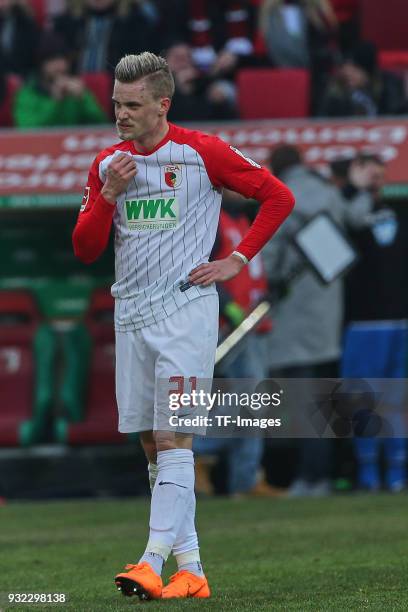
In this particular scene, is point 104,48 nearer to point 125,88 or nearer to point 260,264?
point 260,264

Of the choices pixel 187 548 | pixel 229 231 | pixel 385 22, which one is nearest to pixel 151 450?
pixel 187 548

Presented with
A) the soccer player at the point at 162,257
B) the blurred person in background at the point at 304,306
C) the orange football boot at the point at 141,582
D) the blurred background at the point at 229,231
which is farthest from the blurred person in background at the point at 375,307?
the orange football boot at the point at 141,582

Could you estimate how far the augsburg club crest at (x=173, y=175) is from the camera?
5.73 metres

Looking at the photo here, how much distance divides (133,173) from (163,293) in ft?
1.51

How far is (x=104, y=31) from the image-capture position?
13414 mm

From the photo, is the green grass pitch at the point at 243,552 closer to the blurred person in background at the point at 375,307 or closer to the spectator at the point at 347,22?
the blurred person in background at the point at 375,307

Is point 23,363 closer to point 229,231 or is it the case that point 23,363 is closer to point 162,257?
point 229,231

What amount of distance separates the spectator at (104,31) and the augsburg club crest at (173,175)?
7.43m

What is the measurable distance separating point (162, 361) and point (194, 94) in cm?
716

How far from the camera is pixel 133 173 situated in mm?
5648

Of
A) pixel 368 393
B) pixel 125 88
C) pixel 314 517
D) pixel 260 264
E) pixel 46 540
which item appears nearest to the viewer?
pixel 125 88

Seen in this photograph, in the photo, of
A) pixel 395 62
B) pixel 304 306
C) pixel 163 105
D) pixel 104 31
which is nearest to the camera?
pixel 163 105

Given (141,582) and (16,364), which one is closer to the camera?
(141,582)

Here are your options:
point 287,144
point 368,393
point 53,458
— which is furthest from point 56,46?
point 368,393
